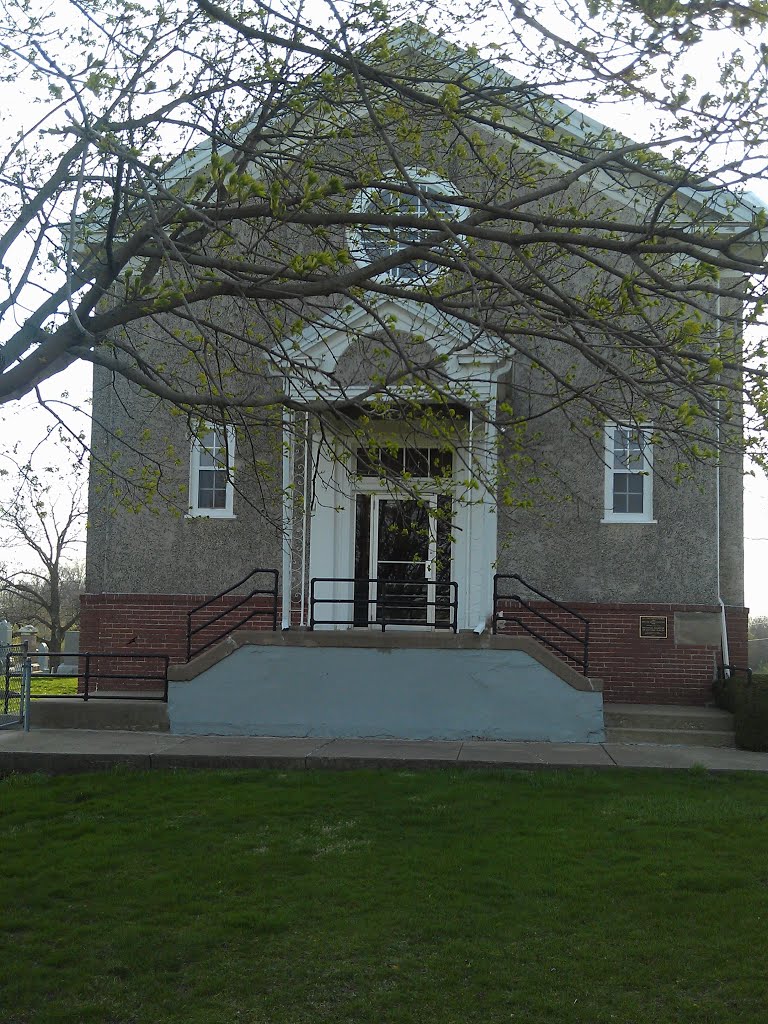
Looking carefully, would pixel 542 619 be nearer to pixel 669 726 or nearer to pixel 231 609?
pixel 669 726

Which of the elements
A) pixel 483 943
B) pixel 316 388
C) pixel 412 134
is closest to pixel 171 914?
pixel 483 943

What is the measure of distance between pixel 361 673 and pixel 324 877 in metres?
6.22

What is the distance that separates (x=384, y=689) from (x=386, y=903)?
6.66m

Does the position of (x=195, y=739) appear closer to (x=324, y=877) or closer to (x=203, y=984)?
(x=324, y=877)

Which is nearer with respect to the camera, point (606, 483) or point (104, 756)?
point (104, 756)

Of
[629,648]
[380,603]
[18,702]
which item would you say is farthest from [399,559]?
[18,702]

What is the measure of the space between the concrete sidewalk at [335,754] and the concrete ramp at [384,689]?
357 mm

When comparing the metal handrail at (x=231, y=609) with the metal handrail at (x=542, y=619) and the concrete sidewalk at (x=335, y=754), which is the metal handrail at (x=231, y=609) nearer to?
the concrete sidewalk at (x=335, y=754)

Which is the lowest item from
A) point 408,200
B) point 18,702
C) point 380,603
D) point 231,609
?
point 18,702

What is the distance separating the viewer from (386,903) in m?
7.67

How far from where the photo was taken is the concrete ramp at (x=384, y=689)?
13992 mm

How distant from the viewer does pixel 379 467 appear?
342 inches

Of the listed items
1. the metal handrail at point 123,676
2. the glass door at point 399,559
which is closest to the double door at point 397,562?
the glass door at point 399,559

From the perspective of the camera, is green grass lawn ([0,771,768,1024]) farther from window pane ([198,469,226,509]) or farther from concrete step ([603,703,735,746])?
window pane ([198,469,226,509])
